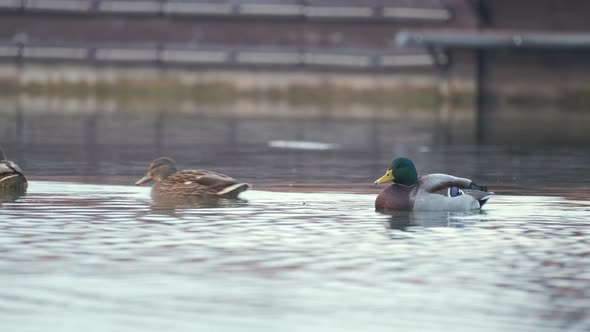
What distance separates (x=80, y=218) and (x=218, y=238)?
5.73 ft

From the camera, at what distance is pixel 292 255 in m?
11.4

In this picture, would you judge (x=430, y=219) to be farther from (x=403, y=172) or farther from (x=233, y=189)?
(x=233, y=189)

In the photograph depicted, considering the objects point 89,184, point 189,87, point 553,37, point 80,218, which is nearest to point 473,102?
point 553,37

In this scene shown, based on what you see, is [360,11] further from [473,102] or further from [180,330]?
[180,330]

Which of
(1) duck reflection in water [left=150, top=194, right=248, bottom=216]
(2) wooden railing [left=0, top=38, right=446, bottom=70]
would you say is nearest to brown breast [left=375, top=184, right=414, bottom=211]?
(1) duck reflection in water [left=150, top=194, right=248, bottom=216]

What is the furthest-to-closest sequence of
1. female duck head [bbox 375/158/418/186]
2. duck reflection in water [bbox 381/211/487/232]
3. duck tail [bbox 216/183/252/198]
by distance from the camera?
duck tail [bbox 216/183/252/198] → female duck head [bbox 375/158/418/186] → duck reflection in water [bbox 381/211/487/232]

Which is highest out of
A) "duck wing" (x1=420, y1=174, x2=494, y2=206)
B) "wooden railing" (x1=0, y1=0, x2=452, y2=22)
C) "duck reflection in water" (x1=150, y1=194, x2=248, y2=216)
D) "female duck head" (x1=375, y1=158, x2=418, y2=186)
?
"wooden railing" (x1=0, y1=0, x2=452, y2=22)

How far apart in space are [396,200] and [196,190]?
7.15ft

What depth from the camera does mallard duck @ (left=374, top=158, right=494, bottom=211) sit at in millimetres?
14242

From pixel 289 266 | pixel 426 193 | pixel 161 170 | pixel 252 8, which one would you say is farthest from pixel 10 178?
pixel 252 8

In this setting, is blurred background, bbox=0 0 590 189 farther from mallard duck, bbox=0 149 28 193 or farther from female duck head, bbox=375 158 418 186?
female duck head, bbox=375 158 418 186

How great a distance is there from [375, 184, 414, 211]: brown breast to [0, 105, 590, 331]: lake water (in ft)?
0.76

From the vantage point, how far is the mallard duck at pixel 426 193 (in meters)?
14.2

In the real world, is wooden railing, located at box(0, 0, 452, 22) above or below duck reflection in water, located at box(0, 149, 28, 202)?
above
